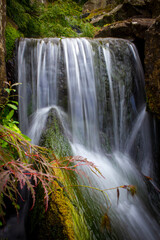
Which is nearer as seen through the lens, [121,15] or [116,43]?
[116,43]

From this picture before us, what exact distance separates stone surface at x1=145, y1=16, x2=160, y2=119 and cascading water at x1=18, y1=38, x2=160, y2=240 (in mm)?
727

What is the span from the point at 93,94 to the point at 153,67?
5.12 ft

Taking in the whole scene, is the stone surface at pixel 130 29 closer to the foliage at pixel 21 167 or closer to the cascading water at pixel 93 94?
the cascading water at pixel 93 94

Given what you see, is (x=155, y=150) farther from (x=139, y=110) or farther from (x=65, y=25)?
(x=65, y=25)

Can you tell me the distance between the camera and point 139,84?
4590 millimetres

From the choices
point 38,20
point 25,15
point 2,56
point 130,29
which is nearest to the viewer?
point 2,56

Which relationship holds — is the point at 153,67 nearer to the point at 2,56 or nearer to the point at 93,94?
the point at 93,94

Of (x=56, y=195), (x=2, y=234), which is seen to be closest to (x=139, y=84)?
(x=56, y=195)

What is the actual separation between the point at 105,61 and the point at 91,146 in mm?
2441

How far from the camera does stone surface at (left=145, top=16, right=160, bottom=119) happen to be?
326 centimetres

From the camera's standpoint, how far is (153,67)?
3.38 m

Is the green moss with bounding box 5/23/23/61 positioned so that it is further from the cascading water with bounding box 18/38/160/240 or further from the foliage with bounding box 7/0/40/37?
the foliage with bounding box 7/0/40/37

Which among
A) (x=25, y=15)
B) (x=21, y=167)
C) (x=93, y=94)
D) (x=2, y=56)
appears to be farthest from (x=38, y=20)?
(x=21, y=167)

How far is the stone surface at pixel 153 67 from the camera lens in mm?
3258
